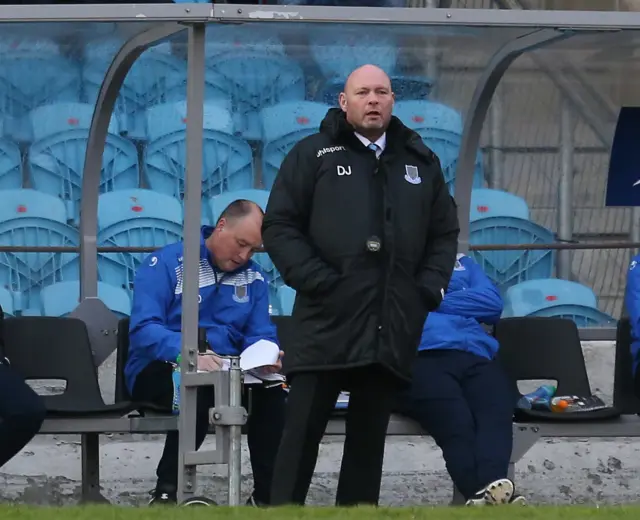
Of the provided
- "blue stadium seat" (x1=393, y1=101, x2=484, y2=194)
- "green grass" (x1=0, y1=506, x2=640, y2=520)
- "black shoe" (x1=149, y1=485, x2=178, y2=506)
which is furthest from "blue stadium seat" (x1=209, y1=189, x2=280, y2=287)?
"green grass" (x1=0, y1=506, x2=640, y2=520)

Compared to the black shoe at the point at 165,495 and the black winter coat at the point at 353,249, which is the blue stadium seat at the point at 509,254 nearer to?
the black shoe at the point at 165,495

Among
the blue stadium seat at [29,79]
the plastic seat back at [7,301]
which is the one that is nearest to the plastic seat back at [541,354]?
the blue stadium seat at [29,79]

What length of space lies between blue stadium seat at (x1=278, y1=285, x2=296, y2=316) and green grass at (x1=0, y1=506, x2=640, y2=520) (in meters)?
2.97

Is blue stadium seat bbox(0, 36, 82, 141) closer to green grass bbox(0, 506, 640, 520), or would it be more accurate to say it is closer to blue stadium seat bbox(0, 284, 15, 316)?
blue stadium seat bbox(0, 284, 15, 316)

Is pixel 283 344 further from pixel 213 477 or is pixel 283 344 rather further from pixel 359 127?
pixel 359 127

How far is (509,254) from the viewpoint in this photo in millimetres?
8242

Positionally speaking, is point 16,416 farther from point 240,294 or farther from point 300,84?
point 300,84

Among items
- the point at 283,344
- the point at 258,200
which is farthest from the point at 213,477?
the point at 258,200

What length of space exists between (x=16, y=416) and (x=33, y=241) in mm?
2419

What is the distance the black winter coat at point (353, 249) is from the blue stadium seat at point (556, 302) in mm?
2914

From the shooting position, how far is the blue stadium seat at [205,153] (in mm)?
8648

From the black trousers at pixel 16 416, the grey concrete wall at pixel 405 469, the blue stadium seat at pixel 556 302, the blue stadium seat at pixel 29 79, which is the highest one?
the blue stadium seat at pixel 29 79

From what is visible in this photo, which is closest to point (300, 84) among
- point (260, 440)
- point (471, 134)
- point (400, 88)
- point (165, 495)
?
point (400, 88)

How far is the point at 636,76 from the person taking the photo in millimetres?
6684
